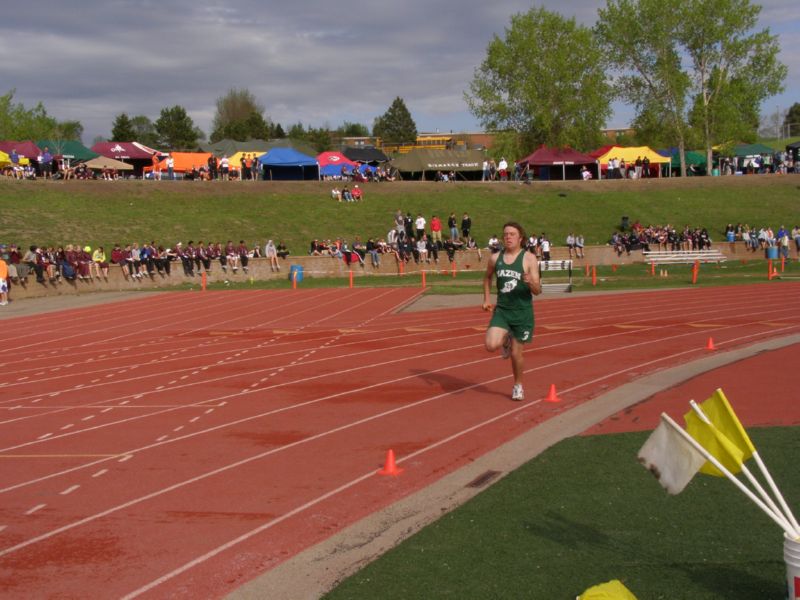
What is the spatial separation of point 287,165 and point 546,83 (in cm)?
2568

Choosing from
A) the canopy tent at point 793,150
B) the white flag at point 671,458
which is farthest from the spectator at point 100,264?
the canopy tent at point 793,150

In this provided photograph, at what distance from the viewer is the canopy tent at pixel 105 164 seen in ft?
164

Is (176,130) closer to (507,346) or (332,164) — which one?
(332,164)

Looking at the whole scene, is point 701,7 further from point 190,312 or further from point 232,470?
point 232,470

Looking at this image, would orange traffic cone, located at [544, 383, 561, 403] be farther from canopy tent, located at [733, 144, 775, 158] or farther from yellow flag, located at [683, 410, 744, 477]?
canopy tent, located at [733, 144, 775, 158]

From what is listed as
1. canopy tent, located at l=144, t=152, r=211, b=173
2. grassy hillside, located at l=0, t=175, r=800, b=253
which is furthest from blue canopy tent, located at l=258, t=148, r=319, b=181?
canopy tent, located at l=144, t=152, r=211, b=173

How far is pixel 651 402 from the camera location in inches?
384

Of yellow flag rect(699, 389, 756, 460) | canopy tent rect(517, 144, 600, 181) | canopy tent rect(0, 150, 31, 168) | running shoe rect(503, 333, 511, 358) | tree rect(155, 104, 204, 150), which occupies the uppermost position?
tree rect(155, 104, 204, 150)

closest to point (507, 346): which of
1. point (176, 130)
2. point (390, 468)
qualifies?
point (390, 468)

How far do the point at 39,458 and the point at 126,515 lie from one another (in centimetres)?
223

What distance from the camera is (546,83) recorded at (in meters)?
68.4

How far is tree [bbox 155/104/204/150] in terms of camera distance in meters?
93.1

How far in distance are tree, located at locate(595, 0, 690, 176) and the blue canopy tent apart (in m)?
25.4

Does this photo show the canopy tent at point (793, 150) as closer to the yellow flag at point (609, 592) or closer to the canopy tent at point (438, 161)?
the canopy tent at point (438, 161)
